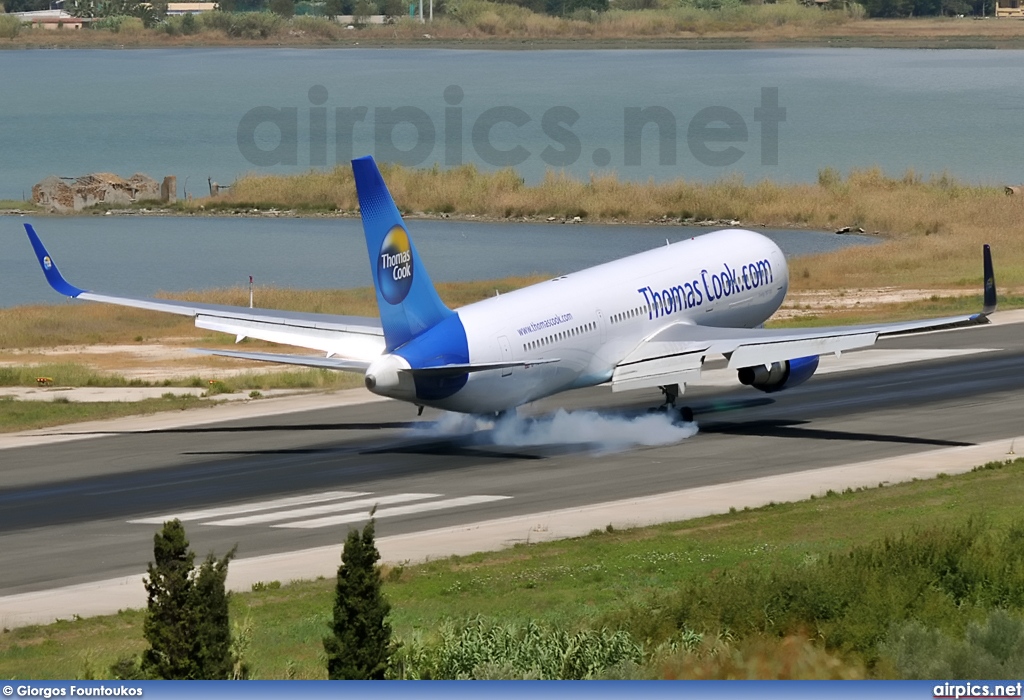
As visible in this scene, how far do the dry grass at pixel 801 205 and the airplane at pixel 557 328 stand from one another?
38982mm

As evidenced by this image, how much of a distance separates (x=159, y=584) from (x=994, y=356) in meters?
49.7

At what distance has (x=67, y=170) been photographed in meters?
192

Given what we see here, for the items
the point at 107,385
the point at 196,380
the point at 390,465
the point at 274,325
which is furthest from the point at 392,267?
the point at 107,385

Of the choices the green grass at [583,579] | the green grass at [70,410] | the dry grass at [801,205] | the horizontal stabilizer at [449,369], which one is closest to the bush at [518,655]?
the green grass at [583,579]

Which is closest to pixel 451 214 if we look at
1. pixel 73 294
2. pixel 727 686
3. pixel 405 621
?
pixel 73 294

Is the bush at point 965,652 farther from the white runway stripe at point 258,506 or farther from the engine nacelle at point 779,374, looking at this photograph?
the engine nacelle at point 779,374

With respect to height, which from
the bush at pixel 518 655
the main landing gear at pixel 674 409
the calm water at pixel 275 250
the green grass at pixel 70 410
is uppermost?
the bush at pixel 518 655

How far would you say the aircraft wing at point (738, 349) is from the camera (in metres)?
47.2

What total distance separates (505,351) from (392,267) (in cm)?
424

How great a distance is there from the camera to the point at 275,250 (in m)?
125

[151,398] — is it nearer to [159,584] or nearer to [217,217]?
[159,584]

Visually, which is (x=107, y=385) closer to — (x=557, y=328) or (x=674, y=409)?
(x=557, y=328)

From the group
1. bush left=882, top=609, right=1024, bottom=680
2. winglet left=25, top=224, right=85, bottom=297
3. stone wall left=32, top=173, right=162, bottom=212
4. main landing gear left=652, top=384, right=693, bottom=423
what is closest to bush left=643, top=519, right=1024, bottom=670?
bush left=882, top=609, right=1024, bottom=680

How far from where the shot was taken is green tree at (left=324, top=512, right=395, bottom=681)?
19.2 metres
